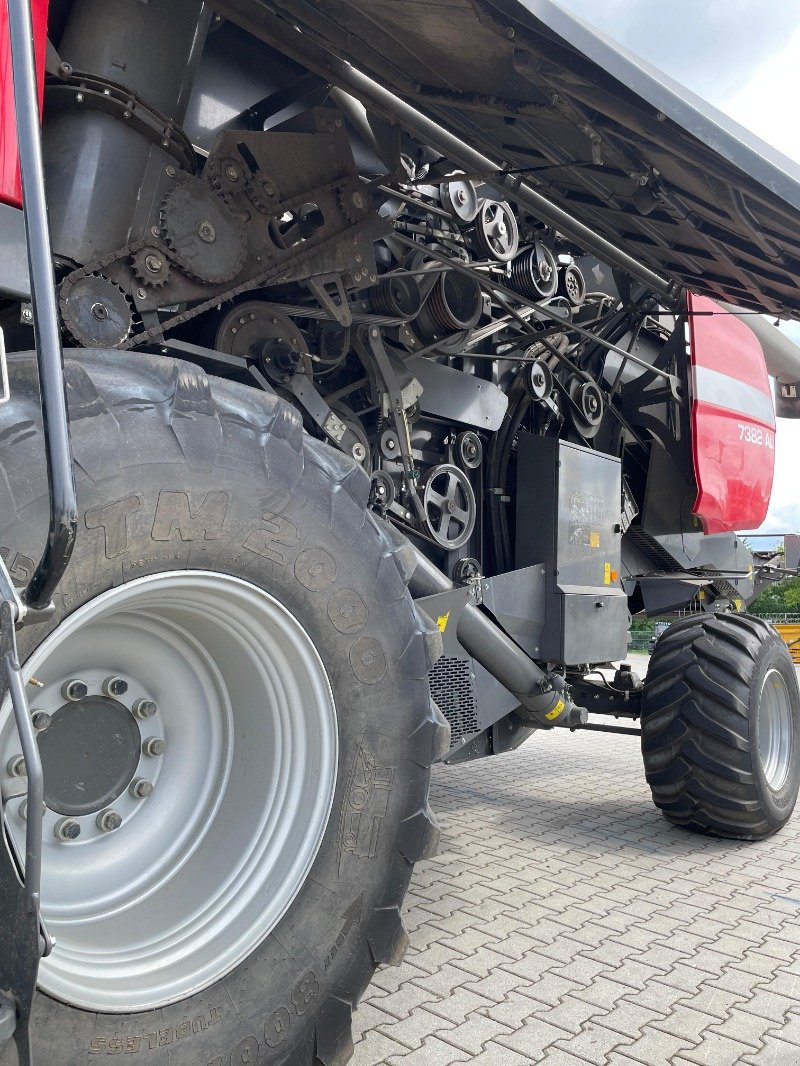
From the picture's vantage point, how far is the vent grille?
13.9 feet

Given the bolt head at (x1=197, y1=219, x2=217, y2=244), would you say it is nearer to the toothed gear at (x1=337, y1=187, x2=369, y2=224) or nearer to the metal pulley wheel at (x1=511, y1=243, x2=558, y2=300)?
the toothed gear at (x1=337, y1=187, x2=369, y2=224)

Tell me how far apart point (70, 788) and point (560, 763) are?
5.70 meters

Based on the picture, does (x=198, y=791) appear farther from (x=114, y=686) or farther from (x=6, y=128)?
(x=6, y=128)

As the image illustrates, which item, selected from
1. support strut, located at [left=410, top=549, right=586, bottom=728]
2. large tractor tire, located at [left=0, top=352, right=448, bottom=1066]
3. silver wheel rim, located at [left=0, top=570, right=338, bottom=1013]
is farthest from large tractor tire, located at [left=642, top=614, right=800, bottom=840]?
silver wheel rim, located at [left=0, top=570, right=338, bottom=1013]

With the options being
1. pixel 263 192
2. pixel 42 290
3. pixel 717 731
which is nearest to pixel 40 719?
pixel 42 290

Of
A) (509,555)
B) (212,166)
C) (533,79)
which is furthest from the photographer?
(509,555)

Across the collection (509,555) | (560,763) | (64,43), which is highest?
(64,43)

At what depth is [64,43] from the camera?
269 centimetres

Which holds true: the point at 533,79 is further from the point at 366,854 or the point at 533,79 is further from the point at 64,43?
the point at 366,854

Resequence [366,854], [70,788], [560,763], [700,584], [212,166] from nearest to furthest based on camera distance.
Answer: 1. [70,788]
2. [366,854]
3. [212,166]
4. [700,584]
5. [560,763]

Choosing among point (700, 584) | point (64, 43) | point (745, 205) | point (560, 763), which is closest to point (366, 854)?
point (745, 205)

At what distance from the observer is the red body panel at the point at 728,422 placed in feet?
17.5

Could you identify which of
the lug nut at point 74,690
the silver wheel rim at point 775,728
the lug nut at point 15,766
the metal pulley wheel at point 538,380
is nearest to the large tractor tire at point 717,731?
the silver wheel rim at point 775,728

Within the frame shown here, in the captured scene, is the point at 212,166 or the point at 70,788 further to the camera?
the point at 212,166
